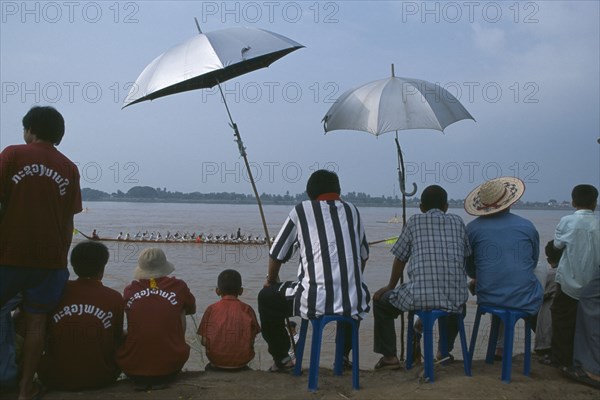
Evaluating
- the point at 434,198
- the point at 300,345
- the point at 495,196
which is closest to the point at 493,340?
the point at 495,196

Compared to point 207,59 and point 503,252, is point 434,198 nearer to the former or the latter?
point 503,252

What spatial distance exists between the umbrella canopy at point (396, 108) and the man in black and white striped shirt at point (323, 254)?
0.83m

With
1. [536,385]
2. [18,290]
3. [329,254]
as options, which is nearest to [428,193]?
[329,254]

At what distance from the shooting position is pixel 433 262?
366 cm

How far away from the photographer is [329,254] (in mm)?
3516

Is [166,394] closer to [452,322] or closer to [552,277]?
[452,322]

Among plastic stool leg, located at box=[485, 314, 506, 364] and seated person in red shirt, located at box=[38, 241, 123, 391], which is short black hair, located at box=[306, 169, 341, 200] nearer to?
seated person in red shirt, located at box=[38, 241, 123, 391]

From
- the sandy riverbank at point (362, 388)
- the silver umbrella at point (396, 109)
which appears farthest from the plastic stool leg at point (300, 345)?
the silver umbrella at point (396, 109)

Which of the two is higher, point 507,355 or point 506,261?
point 506,261

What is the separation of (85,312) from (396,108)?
2.62 m

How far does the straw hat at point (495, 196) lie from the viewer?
13.0ft

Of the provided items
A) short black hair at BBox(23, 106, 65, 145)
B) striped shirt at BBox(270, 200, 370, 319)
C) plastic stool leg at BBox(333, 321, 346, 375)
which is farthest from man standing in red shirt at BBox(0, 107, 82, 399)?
plastic stool leg at BBox(333, 321, 346, 375)

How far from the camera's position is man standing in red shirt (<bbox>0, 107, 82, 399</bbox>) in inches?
121

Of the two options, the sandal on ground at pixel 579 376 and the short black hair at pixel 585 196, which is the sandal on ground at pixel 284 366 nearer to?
the sandal on ground at pixel 579 376
